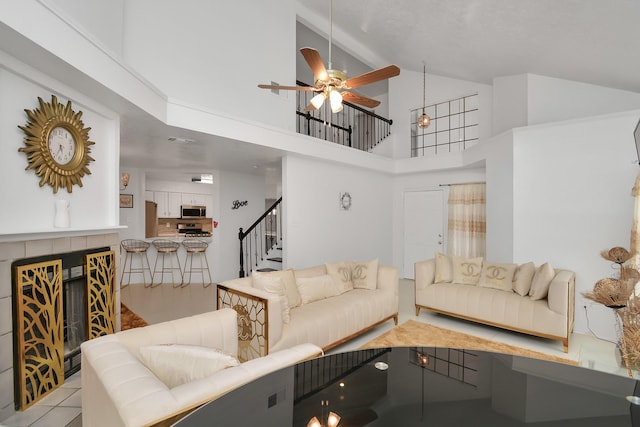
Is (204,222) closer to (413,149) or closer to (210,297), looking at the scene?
(210,297)

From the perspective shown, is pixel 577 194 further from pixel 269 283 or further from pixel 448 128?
pixel 269 283

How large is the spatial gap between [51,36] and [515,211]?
5416mm

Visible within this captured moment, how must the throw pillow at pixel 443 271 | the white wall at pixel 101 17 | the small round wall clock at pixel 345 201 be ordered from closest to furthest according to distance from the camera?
1. the white wall at pixel 101 17
2. the throw pillow at pixel 443 271
3. the small round wall clock at pixel 345 201

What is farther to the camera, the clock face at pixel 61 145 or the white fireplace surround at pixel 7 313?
the clock face at pixel 61 145

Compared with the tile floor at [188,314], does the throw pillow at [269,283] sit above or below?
above

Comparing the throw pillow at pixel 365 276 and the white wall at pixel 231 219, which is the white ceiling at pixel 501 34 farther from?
the white wall at pixel 231 219

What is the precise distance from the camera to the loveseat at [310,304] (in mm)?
2908

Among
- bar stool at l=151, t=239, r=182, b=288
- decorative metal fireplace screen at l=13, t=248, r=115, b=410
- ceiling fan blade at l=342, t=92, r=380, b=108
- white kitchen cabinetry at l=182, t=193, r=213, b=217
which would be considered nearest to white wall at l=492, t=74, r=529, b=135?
ceiling fan blade at l=342, t=92, r=380, b=108

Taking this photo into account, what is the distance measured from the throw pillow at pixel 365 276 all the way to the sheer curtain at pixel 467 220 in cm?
302

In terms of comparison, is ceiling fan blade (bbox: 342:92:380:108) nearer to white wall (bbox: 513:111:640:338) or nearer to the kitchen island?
white wall (bbox: 513:111:640:338)

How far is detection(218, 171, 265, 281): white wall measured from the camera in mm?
6879

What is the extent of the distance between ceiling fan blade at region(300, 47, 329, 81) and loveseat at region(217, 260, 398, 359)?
201 centimetres

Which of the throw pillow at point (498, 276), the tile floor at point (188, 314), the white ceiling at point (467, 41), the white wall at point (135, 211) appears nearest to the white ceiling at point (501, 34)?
the white ceiling at point (467, 41)

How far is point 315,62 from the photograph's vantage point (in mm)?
2623
